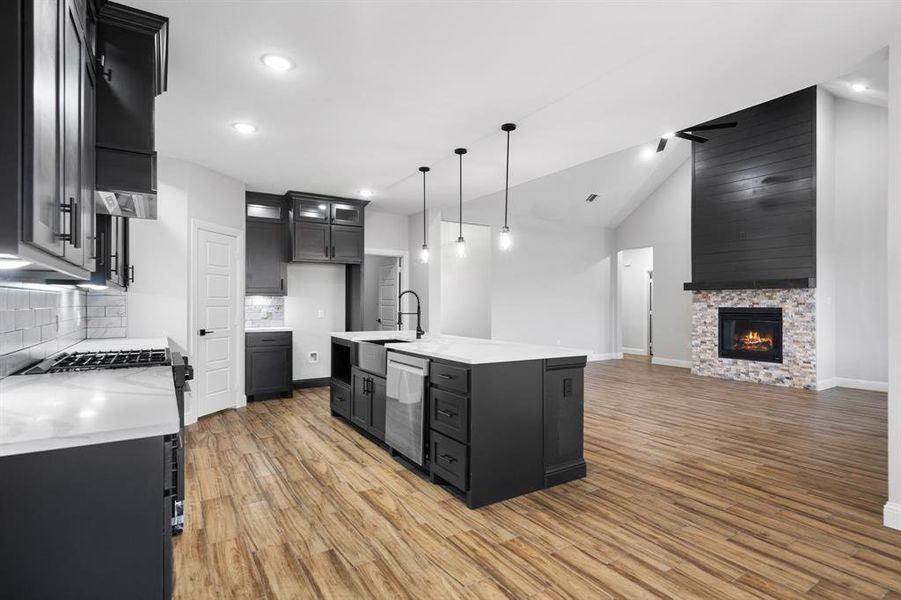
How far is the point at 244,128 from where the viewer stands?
386cm

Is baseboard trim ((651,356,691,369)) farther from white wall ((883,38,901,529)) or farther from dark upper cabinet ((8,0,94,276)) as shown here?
dark upper cabinet ((8,0,94,276))

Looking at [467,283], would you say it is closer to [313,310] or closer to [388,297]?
[388,297]

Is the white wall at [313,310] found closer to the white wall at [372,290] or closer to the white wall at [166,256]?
the white wall at [372,290]

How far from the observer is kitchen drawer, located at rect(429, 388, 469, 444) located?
113 inches

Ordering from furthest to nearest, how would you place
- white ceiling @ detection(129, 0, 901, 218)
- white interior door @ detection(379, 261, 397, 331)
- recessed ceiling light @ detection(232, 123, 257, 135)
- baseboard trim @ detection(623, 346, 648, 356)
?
baseboard trim @ detection(623, 346, 648, 356), white interior door @ detection(379, 261, 397, 331), recessed ceiling light @ detection(232, 123, 257, 135), white ceiling @ detection(129, 0, 901, 218)

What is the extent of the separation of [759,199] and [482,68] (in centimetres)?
604

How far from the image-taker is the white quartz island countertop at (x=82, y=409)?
1160 mm

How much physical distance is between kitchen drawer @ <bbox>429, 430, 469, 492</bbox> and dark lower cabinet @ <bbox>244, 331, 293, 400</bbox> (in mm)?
3408

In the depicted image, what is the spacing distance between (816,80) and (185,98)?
4.27 metres

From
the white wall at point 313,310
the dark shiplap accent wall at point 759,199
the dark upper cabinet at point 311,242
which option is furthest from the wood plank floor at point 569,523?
the dark shiplap accent wall at point 759,199

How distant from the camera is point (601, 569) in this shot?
2.17 m

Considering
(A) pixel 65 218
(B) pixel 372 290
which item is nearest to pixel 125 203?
(A) pixel 65 218

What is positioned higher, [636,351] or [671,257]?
[671,257]

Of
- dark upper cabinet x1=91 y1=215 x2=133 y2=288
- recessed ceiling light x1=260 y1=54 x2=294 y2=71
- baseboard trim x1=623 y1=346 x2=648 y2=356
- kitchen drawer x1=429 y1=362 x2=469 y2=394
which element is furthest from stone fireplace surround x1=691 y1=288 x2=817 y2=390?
dark upper cabinet x1=91 y1=215 x2=133 y2=288
